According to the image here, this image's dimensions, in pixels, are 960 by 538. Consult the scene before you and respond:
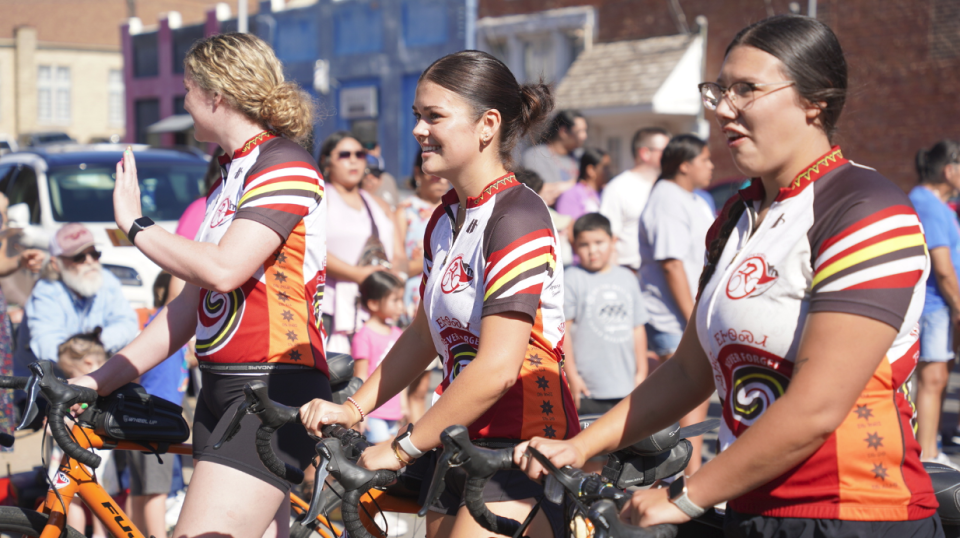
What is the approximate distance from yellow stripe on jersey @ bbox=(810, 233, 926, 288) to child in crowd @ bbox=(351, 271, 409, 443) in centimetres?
389

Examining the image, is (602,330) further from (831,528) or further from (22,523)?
(831,528)

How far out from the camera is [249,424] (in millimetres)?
2627

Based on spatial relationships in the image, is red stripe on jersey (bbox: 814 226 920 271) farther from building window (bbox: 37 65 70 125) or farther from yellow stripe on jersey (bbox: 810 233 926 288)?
building window (bbox: 37 65 70 125)

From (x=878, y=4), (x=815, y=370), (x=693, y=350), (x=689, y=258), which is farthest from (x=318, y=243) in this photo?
(x=878, y=4)

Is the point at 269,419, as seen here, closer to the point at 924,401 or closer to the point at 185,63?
the point at 185,63

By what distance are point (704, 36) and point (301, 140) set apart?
15.0m

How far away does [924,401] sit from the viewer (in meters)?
5.74

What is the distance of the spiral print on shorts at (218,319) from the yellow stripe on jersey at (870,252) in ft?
5.58

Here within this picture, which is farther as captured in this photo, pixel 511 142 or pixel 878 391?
pixel 511 142

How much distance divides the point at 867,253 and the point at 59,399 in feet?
7.66

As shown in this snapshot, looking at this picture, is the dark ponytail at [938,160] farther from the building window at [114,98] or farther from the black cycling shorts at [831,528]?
the building window at [114,98]

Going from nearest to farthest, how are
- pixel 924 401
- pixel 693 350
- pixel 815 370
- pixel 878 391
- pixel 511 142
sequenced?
1. pixel 815 370
2. pixel 878 391
3. pixel 693 350
4. pixel 511 142
5. pixel 924 401

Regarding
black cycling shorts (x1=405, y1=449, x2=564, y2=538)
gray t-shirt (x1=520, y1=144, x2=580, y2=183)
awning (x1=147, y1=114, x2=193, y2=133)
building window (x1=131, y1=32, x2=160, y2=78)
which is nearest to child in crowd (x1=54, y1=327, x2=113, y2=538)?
black cycling shorts (x1=405, y1=449, x2=564, y2=538)

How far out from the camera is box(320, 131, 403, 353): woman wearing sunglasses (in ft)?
17.9
